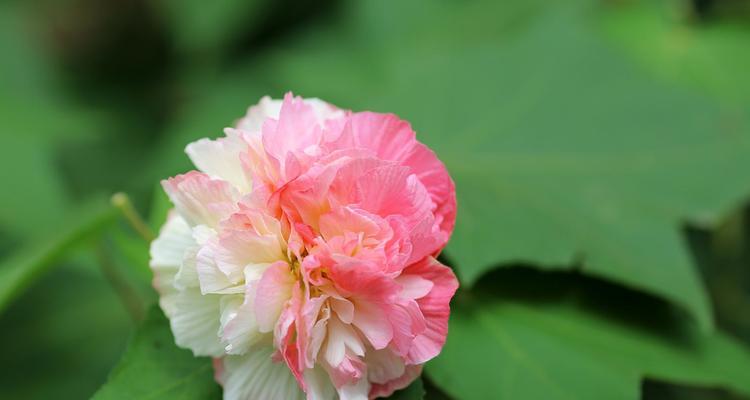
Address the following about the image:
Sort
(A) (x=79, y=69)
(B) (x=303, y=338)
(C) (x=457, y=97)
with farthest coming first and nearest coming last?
1. (A) (x=79, y=69)
2. (C) (x=457, y=97)
3. (B) (x=303, y=338)

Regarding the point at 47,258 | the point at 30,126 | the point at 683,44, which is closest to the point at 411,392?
the point at 47,258

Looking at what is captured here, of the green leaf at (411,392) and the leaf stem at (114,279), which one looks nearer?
the green leaf at (411,392)

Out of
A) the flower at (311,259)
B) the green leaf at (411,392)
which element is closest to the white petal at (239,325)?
the flower at (311,259)

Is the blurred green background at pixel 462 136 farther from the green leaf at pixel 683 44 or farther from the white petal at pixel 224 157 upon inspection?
the white petal at pixel 224 157

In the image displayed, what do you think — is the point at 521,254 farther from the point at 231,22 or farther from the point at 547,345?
the point at 231,22

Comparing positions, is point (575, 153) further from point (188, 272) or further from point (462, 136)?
point (188, 272)

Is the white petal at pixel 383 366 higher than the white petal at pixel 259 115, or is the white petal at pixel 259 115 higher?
the white petal at pixel 259 115

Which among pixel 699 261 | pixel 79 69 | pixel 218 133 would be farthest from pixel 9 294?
pixel 79 69

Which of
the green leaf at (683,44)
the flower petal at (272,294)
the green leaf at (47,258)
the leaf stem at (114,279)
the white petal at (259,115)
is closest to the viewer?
the flower petal at (272,294)
